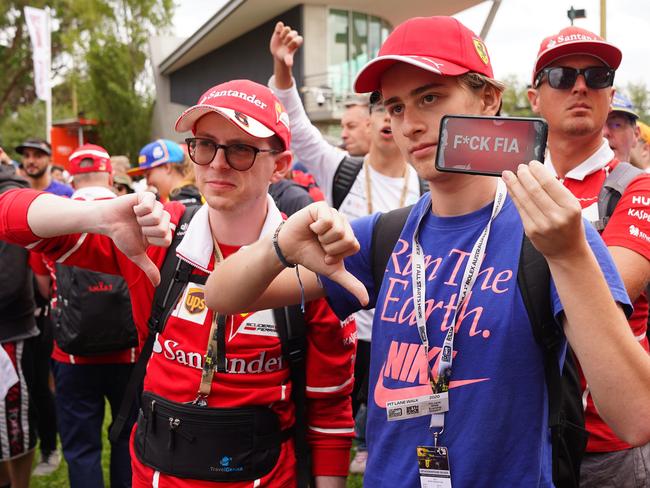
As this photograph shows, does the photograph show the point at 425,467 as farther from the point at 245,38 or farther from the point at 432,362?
the point at 245,38

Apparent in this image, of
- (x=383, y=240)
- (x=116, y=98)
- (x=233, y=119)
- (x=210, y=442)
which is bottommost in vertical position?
(x=210, y=442)

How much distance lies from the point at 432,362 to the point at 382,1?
85.8ft

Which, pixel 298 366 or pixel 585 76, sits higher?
pixel 585 76

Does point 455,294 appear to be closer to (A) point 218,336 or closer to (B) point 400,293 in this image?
(B) point 400,293

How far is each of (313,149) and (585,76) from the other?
2.00 meters

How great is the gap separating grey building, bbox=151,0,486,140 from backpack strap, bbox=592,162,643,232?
21.6m

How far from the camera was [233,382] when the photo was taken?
2232mm

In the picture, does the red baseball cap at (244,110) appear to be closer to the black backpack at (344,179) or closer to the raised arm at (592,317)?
the raised arm at (592,317)

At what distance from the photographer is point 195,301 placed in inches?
89.3

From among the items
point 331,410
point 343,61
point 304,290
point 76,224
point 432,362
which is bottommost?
point 331,410

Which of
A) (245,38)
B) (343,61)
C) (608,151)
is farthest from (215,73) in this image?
(608,151)

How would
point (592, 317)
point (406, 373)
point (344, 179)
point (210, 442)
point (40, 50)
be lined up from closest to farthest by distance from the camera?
point (592, 317), point (406, 373), point (210, 442), point (344, 179), point (40, 50)

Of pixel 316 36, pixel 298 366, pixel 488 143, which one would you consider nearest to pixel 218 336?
pixel 298 366

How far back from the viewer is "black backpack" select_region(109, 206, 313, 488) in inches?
89.2
